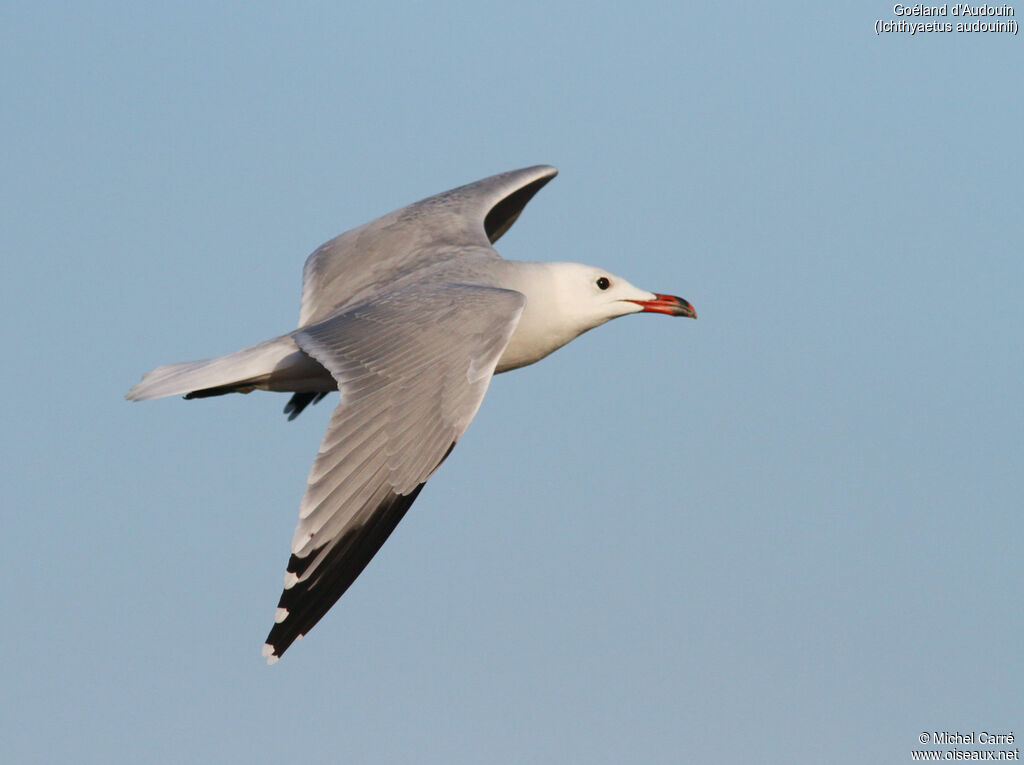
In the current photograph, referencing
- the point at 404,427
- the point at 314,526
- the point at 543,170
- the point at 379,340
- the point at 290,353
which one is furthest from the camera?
the point at 543,170

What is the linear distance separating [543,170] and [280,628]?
6100 mm

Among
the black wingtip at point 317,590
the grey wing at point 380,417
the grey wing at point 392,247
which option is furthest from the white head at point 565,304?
the black wingtip at point 317,590

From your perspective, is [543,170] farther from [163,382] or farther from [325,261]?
[163,382]

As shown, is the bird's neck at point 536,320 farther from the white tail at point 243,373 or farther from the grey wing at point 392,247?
the white tail at point 243,373

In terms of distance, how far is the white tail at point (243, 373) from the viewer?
306 inches

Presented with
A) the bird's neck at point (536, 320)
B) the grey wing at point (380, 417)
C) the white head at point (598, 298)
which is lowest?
the grey wing at point (380, 417)

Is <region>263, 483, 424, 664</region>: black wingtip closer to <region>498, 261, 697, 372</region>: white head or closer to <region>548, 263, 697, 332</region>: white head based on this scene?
<region>498, 261, 697, 372</region>: white head

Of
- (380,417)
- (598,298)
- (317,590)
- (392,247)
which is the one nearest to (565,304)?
(598,298)

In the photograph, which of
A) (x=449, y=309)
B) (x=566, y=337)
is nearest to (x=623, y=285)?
(x=566, y=337)

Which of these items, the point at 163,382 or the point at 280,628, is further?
the point at 163,382

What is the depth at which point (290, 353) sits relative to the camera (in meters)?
7.78

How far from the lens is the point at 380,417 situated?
661 cm

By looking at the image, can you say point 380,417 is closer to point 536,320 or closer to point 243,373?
point 243,373

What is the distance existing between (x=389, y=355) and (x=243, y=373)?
124 centimetres
